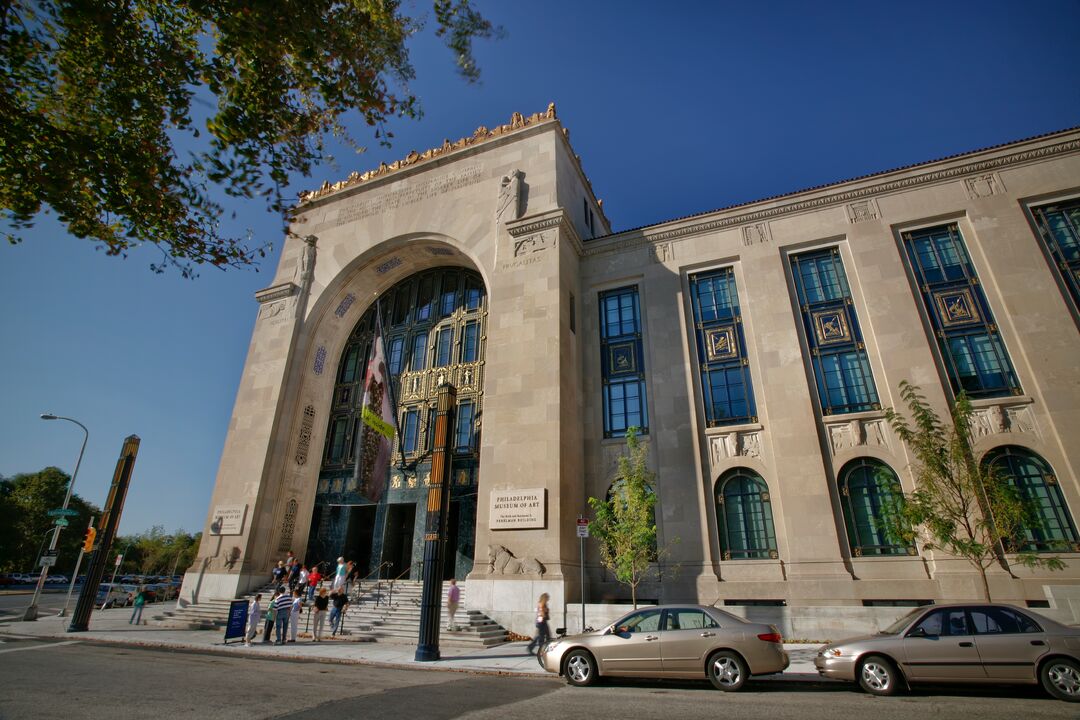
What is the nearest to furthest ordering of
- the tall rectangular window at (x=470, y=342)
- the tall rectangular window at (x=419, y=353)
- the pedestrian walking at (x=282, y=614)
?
the pedestrian walking at (x=282, y=614) < the tall rectangular window at (x=470, y=342) < the tall rectangular window at (x=419, y=353)

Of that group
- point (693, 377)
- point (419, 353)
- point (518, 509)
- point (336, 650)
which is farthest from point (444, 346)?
point (336, 650)

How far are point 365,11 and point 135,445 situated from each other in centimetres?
1967

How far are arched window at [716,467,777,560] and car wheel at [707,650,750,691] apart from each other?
9448 mm

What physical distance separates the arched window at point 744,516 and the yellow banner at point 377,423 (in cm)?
1337

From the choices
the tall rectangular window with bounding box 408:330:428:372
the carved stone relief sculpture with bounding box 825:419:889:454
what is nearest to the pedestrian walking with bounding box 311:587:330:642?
the tall rectangular window with bounding box 408:330:428:372

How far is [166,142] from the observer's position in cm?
891

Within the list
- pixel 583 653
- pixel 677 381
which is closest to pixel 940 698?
pixel 583 653

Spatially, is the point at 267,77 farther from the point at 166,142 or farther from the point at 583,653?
the point at 583,653

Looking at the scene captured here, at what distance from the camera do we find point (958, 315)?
1781cm

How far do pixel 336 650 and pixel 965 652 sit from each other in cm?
1345

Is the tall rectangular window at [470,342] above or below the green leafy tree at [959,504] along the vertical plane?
above

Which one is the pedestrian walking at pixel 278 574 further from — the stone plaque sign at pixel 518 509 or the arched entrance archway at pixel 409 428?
the stone plaque sign at pixel 518 509

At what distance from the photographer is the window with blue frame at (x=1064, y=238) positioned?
17.0 meters

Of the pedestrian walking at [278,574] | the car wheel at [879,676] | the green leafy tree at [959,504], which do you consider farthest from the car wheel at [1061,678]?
the pedestrian walking at [278,574]
